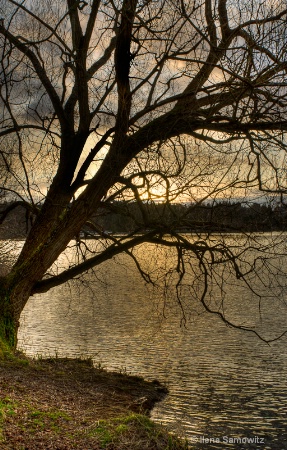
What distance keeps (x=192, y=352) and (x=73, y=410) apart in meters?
5.91

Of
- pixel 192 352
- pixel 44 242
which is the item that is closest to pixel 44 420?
pixel 44 242

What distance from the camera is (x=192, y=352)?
12.2 meters

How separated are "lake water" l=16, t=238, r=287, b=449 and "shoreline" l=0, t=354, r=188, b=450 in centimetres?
68

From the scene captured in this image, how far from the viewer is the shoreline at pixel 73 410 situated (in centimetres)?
551

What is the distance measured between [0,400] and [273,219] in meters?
4.17

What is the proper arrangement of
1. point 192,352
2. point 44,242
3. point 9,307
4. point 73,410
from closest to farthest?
point 73,410 → point 9,307 → point 44,242 → point 192,352

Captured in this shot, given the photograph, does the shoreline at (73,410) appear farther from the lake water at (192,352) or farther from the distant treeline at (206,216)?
the distant treeline at (206,216)

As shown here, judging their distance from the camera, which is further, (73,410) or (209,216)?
(209,216)

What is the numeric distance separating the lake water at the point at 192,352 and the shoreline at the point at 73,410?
676 mm

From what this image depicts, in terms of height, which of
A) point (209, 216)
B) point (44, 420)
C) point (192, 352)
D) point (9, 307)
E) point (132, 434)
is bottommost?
point (132, 434)

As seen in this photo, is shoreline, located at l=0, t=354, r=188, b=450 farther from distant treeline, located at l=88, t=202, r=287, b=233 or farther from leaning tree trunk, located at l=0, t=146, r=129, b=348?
distant treeline, located at l=88, t=202, r=287, b=233

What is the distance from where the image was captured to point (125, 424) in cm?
652

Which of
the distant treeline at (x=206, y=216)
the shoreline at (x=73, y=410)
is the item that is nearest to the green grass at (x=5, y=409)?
the shoreline at (x=73, y=410)

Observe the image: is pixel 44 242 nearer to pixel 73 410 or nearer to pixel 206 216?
pixel 206 216
